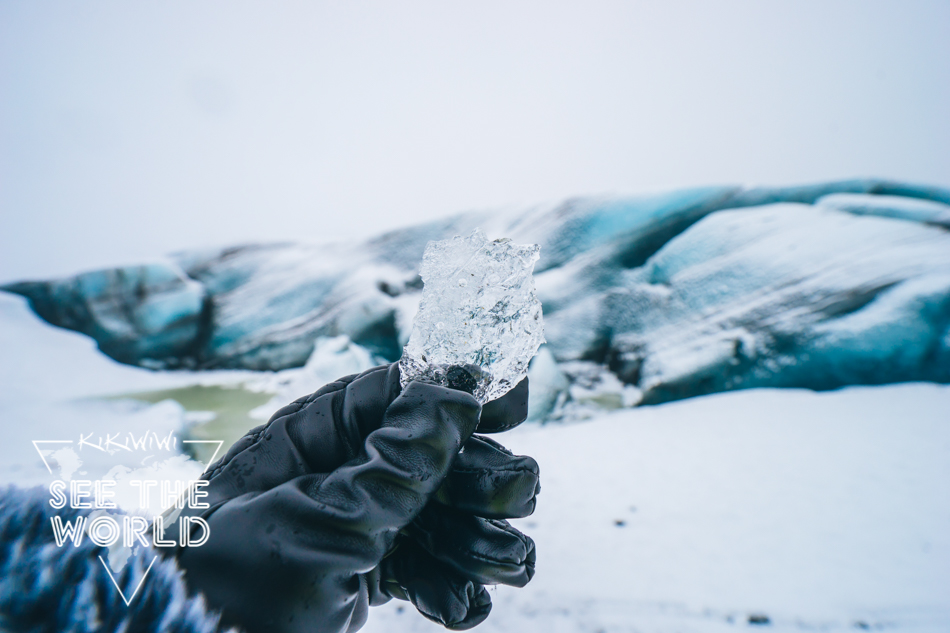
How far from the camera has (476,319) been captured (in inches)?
27.9

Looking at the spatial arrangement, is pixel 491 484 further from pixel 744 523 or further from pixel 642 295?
pixel 642 295

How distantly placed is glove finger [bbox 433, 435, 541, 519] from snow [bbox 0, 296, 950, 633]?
0.49 metres

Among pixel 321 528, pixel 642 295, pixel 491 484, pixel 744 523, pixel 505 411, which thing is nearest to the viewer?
pixel 321 528

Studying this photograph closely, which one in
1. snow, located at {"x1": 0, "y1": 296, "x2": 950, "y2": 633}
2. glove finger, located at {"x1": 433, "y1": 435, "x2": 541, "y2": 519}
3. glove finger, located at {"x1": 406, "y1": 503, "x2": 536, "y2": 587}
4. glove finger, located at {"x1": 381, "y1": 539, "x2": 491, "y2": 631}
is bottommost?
snow, located at {"x1": 0, "y1": 296, "x2": 950, "y2": 633}

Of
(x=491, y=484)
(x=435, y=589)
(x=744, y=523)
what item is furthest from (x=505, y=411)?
(x=744, y=523)

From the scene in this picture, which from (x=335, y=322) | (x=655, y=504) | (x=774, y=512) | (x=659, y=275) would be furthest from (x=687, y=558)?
(x=335, y=322)

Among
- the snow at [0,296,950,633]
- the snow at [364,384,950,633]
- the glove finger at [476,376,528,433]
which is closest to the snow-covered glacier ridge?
the snow at [0,296,950,633]

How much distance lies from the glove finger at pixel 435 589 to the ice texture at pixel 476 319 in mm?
315

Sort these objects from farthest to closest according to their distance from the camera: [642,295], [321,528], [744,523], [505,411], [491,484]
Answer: [642,295] → [744,523] → [505,411] → [491,484] → [321,528]

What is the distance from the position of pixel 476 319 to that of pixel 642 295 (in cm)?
270

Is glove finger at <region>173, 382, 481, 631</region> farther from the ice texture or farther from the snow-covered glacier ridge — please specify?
the snow-covered glacier ridge

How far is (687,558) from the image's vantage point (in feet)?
3.97

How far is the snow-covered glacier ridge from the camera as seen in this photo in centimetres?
244

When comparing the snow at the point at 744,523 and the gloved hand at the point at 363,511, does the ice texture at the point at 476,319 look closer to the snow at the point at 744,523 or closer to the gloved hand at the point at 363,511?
the gloved hand at the point at 363,511
